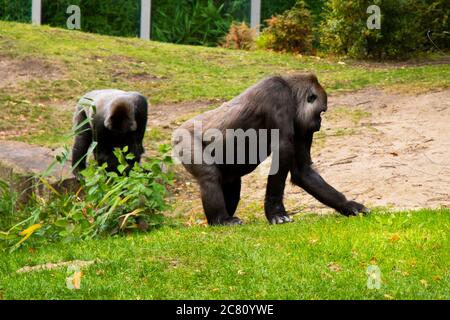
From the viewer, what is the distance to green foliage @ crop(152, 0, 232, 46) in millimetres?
21266

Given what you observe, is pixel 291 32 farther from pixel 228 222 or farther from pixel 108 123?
pixel 228 222

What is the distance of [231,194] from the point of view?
7723 millimetres

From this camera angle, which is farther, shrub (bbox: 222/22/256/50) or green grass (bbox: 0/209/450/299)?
shrub (bbox: 222/22/256/50)

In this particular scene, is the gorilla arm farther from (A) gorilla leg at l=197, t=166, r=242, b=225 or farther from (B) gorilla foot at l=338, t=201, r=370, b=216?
(A) gorilla leg at l=197, t=166, r=242, b=225

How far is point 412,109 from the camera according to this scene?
12.1 m

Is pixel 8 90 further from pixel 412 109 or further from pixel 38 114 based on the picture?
pixel 412 109

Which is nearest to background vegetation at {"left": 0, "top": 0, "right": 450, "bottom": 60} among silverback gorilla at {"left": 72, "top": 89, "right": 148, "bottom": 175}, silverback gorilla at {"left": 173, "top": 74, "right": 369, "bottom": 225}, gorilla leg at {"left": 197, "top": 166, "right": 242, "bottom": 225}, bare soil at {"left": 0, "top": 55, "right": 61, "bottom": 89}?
bare soil at {"left": 0, "top": 55, "right": 61, "bottom": 89}

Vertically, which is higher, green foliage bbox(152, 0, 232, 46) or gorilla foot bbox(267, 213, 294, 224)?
green foliage bbox(152, 0, 232, 46)

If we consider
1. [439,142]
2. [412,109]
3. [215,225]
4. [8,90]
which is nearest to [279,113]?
[215,225]

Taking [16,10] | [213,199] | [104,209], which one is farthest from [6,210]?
[16,10]

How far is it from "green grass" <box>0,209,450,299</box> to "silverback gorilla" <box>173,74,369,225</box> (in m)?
0.49

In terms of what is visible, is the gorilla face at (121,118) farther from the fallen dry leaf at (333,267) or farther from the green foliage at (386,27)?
the green foliage at (386,27)

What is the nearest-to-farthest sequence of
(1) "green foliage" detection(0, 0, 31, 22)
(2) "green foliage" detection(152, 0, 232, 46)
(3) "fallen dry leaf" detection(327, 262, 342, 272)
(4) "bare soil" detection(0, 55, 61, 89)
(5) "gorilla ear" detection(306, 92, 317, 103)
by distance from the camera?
(3) "fallen dry leaf" detection(327, 262, 342, 272)
(5) "gorilla ear" detection(306, 92, 317, 103)
(4) "bare soil" detection(0, 55, 61, 89)
(1) "green foliage" detection(0, 0, 31, 22)
(2) "green foliage" detection(152, 0, 232, 46)
